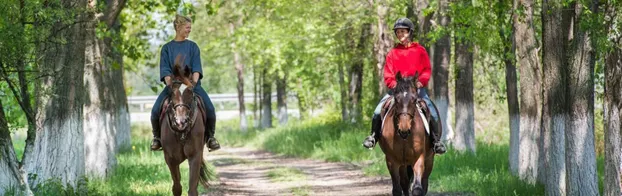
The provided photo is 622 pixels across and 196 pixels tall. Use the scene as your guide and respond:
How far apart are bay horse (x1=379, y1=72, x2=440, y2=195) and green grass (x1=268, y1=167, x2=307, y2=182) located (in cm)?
759

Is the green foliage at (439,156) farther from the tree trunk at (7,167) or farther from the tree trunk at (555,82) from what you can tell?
the tree trunk at (7,167)

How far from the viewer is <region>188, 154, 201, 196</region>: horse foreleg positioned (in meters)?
12.6

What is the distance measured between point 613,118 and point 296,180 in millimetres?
8889

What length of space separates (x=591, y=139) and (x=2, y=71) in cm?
747

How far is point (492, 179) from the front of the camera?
16359 mm

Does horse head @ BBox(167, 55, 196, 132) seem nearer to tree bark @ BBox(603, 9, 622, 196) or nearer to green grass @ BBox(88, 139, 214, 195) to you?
green grass @ BBox(88, 139, 214, 195)

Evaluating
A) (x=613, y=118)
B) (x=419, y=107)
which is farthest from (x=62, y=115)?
(x=613, y=118)

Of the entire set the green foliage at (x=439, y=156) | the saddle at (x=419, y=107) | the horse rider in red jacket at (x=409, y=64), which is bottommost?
the green foliage at (x=439, y=156)

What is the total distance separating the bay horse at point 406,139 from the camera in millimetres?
11906

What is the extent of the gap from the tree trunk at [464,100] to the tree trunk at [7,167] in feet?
47.1

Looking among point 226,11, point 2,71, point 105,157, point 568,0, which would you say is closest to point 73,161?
point 2,71

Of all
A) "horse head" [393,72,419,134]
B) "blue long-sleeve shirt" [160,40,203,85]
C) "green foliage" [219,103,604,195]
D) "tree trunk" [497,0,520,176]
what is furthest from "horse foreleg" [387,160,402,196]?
"tree trunk" [497,0,520,176]

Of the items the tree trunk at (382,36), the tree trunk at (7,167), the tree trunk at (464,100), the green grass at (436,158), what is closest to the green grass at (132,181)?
the tree trunk at (7,167)

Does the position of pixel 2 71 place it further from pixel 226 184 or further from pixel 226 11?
pixel 226 11
